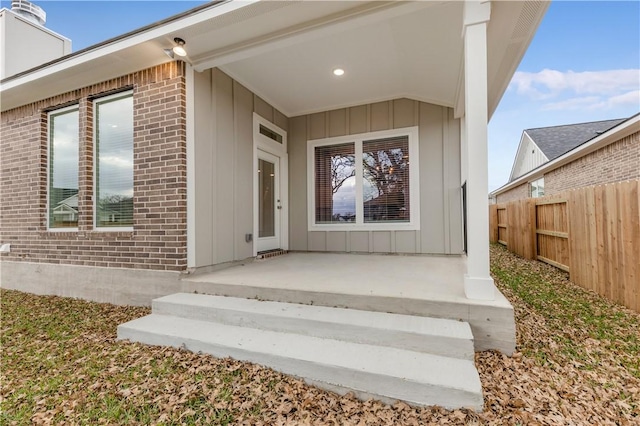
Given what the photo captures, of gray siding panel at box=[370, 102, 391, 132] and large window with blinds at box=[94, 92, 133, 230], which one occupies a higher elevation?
gray siding panel at box=[370, 102, 391, 132]

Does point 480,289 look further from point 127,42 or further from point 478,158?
point 127,42

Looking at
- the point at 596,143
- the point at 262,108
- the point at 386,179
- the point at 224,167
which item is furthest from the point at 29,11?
the point at 596,143

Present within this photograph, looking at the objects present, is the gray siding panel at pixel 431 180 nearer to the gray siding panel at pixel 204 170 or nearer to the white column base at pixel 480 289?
the white column base at pixel 480 289

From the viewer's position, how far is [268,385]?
6.78 ft

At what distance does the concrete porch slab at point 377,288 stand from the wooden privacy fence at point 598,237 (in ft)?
5.51

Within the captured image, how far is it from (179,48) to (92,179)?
97.0 inches

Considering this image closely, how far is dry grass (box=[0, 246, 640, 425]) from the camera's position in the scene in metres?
1.76

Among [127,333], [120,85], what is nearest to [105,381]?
[127,333]

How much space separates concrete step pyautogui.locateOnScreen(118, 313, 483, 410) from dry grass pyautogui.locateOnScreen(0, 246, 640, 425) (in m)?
0.07

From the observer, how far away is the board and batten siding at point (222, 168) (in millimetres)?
3889

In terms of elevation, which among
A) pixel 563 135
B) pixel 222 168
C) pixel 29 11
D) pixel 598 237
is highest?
pixel 29 11

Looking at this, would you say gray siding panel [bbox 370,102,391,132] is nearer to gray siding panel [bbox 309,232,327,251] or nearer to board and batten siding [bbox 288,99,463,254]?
board and batten siding [bbox 288,99,463,254]

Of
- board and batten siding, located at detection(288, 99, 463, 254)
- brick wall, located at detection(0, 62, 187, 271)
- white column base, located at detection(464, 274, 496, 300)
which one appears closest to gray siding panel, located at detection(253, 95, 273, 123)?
board and batten siding, located at detection(288, 99, 463, 254)

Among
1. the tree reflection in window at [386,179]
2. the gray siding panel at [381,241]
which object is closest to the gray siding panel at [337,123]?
the tree reflection in window at [386,179]
